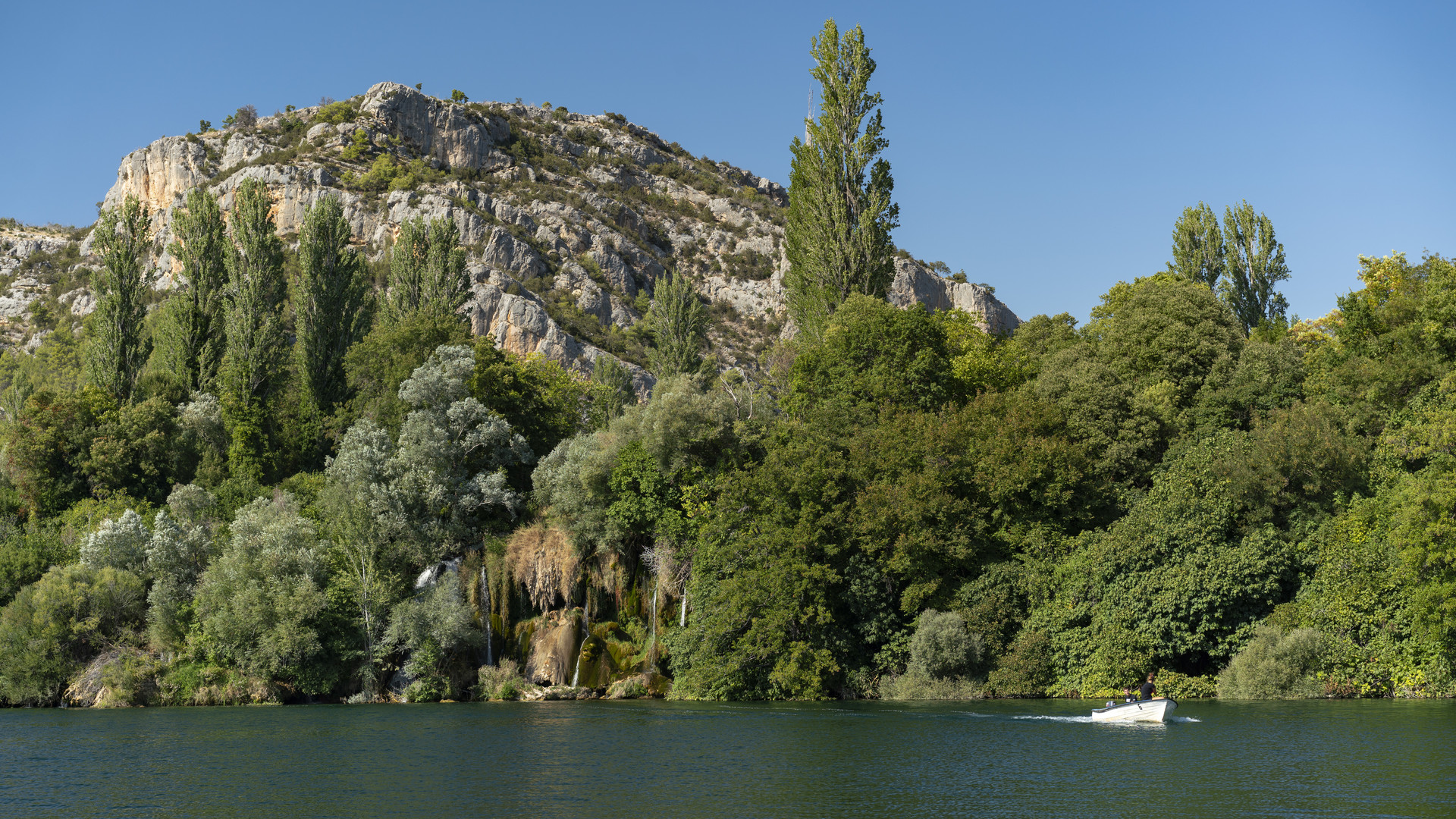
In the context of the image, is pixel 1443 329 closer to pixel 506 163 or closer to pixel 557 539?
pixel 557 539

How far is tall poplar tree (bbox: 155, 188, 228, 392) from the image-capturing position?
7294cm

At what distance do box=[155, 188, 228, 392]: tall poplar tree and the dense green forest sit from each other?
0.35 metres

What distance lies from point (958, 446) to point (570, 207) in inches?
4949

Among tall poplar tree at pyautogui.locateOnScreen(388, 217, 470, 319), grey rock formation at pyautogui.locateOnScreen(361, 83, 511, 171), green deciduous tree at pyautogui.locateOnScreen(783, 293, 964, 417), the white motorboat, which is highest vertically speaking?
grey rock formation at pyautogui.locateOnScreen(361, 83, 511, 171)

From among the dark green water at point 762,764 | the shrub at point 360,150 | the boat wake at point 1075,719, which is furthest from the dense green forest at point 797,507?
the shrub at point 360,150

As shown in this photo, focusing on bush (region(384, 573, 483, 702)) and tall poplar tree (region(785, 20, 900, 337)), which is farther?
tall poplar tree (region(785, 20, 900, 337))

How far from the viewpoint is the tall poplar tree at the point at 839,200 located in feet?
227

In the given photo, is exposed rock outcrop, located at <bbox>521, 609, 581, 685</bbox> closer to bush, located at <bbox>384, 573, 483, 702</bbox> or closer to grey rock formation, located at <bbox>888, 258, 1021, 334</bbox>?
bush, located at <bbox>384, 573, 483, 702</bbox>

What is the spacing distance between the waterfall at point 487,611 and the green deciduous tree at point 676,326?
120 feet

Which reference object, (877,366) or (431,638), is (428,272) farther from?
(877,366)

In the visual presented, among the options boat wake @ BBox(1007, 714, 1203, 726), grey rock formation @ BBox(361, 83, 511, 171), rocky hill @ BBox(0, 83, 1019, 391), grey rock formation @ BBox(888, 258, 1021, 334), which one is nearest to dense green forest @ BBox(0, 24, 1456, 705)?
boat wake @ BBox(1007, 714, 1203, 726)

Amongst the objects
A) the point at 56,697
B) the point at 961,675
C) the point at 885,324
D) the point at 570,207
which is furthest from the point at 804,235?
the point at 570,207

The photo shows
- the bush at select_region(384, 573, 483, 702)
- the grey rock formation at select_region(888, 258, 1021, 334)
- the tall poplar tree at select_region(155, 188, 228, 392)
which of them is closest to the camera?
the bush at select_region(384, 573, 483, 702)

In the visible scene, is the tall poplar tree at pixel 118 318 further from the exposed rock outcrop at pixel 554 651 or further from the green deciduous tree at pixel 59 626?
the exposed rock outcrop at pixel 554 651
